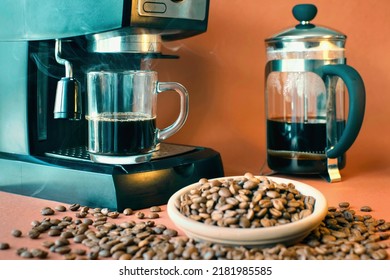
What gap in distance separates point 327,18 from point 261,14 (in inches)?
5.4

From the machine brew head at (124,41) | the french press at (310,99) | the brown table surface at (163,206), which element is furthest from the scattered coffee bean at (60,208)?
the french press at (310,99)

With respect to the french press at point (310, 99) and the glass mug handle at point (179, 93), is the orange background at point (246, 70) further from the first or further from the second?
the glass mug handle at point (179, 93)

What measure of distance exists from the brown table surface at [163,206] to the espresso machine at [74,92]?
0.03 metres

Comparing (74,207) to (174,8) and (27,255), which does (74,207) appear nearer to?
(27,255)

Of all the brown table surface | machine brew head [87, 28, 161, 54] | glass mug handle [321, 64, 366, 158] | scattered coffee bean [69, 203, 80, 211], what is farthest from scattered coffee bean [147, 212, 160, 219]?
glass mug handle [321, 64, 366, 158]

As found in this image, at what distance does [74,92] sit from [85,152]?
0.15m

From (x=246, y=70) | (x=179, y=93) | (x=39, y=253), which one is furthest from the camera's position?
(x=246, y=70)

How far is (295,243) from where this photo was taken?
785 mm

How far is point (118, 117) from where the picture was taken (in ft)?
3.22

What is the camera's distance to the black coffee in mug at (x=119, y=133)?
38.2 inches

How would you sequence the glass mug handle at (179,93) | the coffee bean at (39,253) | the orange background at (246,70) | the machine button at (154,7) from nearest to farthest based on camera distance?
the coffee bean at (39,253) < the machine button at (154,7) < the glass mug handle at (179,93) < the orange background at (246,70)

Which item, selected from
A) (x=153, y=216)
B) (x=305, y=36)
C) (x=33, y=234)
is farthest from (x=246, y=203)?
(x=305, y=36)

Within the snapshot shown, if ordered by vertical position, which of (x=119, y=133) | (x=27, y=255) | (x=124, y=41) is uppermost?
(x=124, y=41)

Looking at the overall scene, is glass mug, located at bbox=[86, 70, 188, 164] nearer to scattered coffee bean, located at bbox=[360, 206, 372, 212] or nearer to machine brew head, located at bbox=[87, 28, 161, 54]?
machine brew head, located at bbox=[87, 28, 161, 54]
